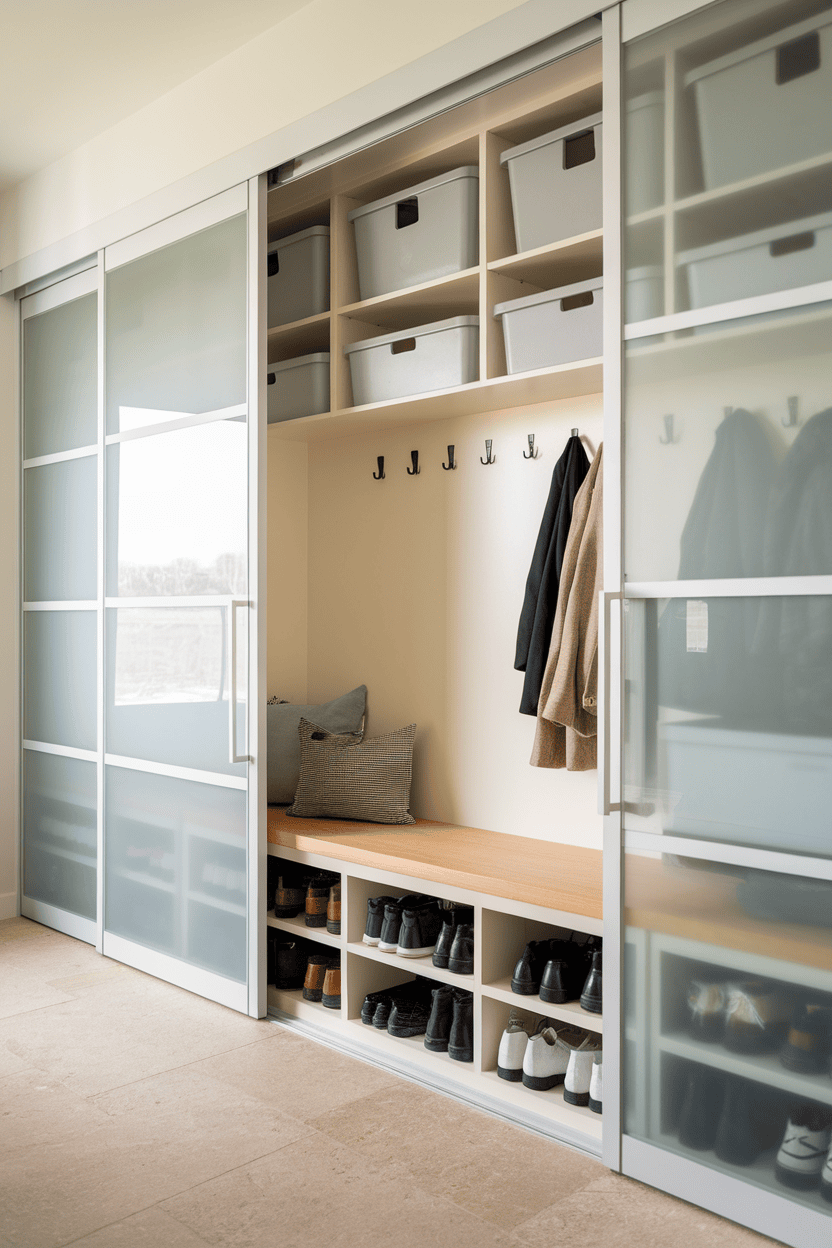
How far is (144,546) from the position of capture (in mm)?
3334

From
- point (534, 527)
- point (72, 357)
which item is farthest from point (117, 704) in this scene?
point (534, 527)

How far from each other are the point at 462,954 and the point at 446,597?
3.88ft

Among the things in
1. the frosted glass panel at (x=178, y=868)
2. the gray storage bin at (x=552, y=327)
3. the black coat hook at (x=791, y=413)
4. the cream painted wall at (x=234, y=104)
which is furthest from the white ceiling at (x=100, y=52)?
the frosted glass panel at (x=178, y=868)

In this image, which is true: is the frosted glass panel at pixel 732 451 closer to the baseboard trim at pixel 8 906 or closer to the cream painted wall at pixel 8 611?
the cream painted wall at pixel 8 611

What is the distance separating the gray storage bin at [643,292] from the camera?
2037mm

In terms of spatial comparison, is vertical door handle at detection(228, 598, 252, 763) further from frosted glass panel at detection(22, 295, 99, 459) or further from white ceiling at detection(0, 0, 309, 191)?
white ceiling at detection(0, 0, 309, 191)

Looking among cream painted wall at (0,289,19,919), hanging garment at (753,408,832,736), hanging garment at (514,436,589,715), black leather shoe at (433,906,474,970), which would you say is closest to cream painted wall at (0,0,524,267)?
cream painted wall at (0,289,19,919)

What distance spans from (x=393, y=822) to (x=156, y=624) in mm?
990

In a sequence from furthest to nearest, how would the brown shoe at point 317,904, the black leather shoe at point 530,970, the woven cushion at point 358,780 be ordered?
the woven cushion at point 358,780, the brown shoe at point 317,904, the black leather shoe at point 530,970

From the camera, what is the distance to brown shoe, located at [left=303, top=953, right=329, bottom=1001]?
2.95 m

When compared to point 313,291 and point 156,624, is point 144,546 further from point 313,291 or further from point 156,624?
point 313,291

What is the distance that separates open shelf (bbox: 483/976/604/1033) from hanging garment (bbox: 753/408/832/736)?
85 cm

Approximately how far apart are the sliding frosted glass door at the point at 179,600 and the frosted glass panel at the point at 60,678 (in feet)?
0.61

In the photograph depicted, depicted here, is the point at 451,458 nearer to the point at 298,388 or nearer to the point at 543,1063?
the point at 298,388
